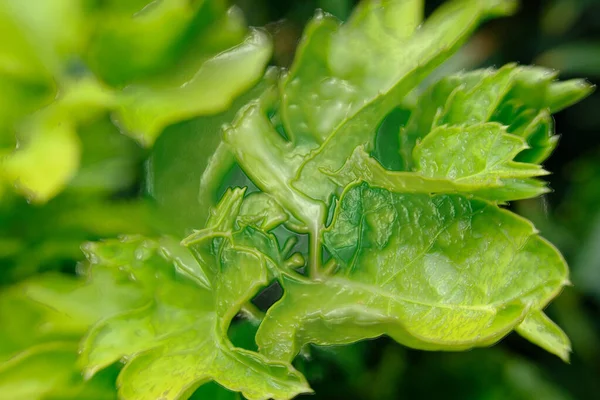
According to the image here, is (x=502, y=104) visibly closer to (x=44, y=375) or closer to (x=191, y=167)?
(x=191, y=167)

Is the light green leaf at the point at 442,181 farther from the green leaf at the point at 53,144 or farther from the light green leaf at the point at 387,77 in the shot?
the green leaf at the point at 53,144

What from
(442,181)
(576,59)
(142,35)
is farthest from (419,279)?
(576,59)

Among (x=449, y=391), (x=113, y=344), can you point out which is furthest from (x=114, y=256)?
(x=449, y=391)

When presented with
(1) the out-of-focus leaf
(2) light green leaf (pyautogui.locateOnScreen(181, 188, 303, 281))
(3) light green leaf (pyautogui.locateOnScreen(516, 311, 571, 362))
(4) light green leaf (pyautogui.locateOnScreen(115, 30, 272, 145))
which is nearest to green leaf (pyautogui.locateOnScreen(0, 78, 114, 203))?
(4) light green leaf (pyautogui.locateOnScreen(115, 30, 272, 145))

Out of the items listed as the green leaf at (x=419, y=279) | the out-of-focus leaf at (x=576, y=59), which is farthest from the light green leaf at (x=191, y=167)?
the out-of-focus leaf at (x=576, y=59)

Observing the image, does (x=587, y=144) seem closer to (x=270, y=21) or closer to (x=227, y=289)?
(x=270, y=21)

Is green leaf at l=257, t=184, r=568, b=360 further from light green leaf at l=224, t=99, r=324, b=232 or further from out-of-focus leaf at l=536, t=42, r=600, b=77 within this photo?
out-of-focus leaf at l=536, t=42, r=600, b=77
